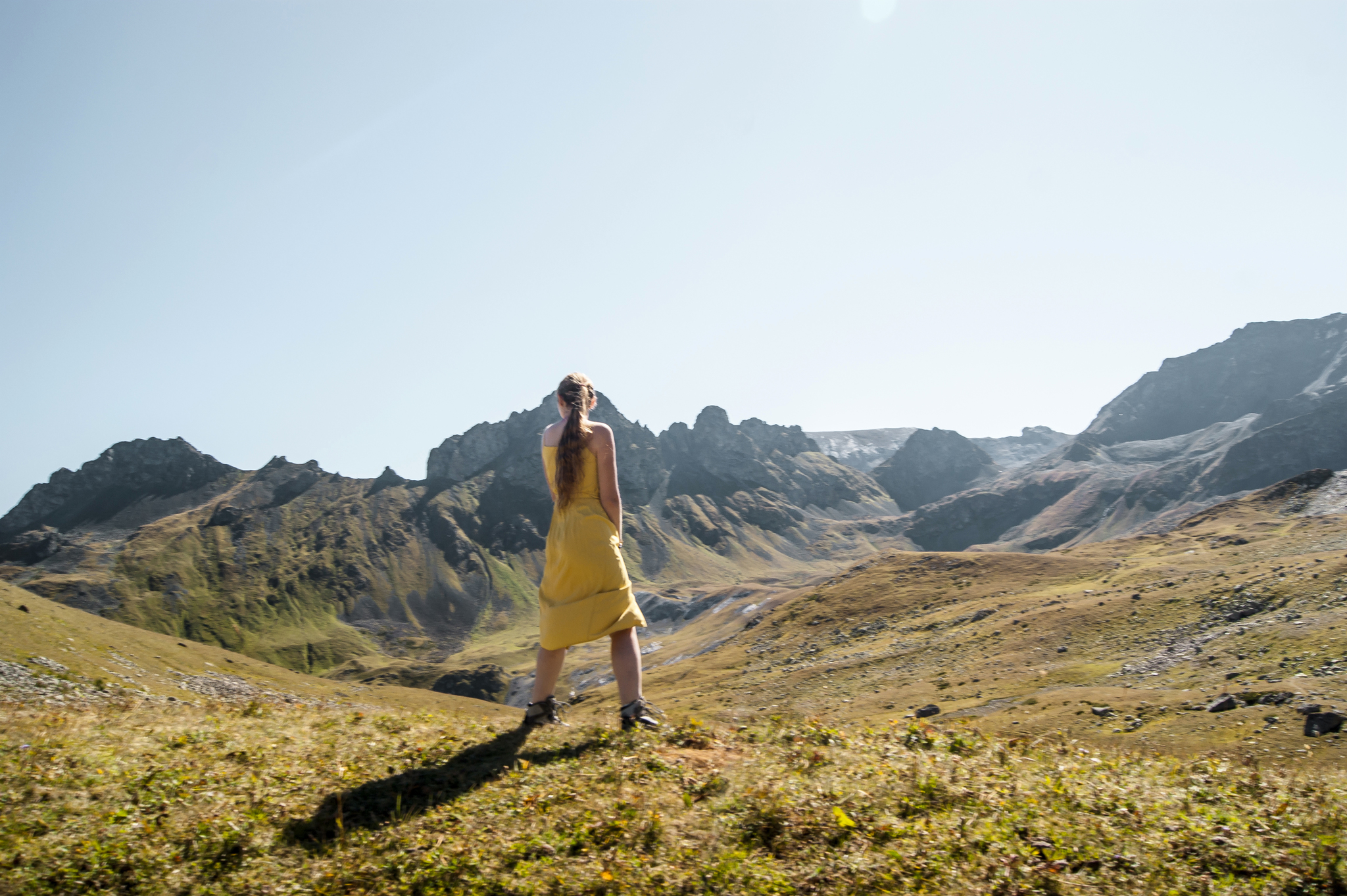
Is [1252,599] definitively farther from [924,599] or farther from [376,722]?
[376,722]

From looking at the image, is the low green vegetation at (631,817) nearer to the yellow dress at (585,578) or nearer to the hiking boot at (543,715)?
the hiking boot at (543,715)

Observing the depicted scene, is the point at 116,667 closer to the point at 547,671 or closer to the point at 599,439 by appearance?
the point at 547,671

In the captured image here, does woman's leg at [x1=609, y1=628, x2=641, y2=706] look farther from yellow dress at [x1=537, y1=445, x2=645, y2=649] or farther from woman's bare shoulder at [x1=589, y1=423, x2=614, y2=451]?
woman's bare shoulder at [x1=589, y1=423, x2=614, y2=451]

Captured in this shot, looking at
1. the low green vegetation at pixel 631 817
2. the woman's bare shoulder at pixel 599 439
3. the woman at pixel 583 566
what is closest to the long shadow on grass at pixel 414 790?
the low green vegetation at pixel 631 817

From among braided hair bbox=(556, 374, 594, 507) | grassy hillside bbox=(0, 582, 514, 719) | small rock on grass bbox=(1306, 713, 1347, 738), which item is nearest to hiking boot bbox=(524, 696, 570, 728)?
braided hair bbox=(556, 374, 594, 507)

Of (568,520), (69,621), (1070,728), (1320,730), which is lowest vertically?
(1070,728)

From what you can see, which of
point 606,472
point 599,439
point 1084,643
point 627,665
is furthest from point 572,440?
point 1084,643

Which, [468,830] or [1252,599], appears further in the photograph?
[1252,599]

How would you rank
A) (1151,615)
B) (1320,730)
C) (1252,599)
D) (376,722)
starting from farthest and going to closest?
(1151,615)
(1252,599)
(1320,730)
(376,722)

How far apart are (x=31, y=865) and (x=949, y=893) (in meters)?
7.80

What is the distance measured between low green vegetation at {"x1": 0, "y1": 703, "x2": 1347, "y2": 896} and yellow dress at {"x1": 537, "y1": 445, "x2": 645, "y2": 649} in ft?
4.89

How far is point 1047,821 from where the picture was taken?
6969 mm

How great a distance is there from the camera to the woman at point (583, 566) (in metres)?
10.1

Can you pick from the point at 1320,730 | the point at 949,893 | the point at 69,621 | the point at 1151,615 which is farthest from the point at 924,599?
the point at 949,893
